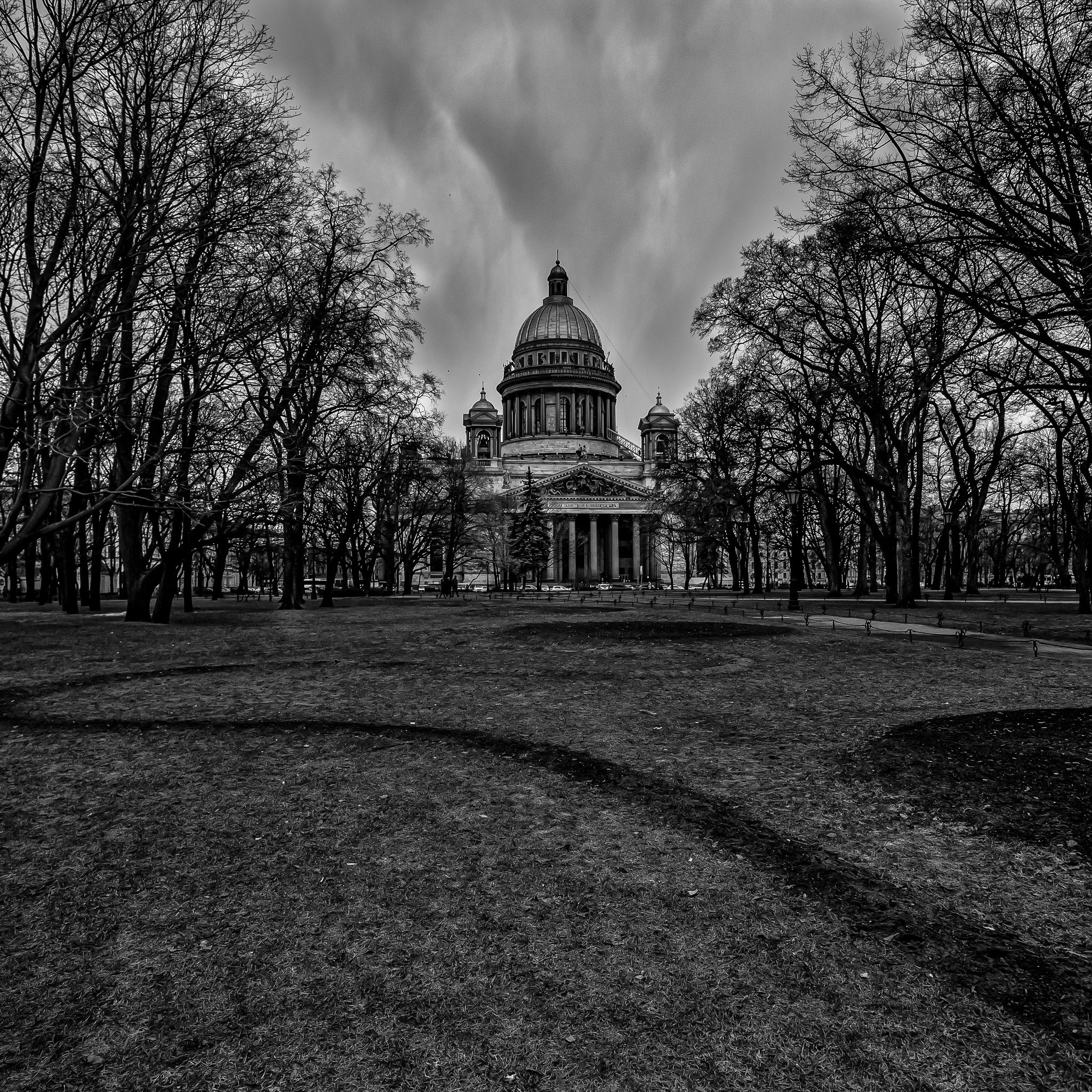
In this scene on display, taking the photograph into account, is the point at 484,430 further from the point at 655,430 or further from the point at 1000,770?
the point at 1000,770

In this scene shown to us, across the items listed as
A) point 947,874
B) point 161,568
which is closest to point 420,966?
point 947,874

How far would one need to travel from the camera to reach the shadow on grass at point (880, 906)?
121 inches

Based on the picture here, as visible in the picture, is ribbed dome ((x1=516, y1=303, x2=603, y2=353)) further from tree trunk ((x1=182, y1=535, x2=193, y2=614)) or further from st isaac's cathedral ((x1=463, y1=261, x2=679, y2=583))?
tree trunk ((x1=182, y1=535, x2=193, y2=614))

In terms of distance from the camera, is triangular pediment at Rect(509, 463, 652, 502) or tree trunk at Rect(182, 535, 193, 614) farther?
triangular pediment at Rect(509, 463, 652, 502)

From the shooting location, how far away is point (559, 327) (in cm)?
11594

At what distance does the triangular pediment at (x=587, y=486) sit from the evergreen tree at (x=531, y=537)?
59.6 ft

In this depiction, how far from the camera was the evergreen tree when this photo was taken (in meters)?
66.8

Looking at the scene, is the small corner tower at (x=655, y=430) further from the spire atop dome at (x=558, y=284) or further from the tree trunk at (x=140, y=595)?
the tree trunk at (x=140, y=595)

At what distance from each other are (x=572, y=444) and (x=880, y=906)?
4185 inches

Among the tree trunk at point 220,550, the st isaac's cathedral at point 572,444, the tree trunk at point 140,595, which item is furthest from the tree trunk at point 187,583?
the st isaac's cathedral at point 572,444

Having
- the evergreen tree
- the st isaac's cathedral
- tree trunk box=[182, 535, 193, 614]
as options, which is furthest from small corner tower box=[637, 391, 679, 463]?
tree trunk box=[182, 535, 193, 614]

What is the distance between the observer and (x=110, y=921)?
362 cm

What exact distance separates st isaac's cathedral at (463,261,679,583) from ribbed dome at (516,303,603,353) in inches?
7.1

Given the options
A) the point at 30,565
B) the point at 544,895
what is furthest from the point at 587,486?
the point at 544,895
